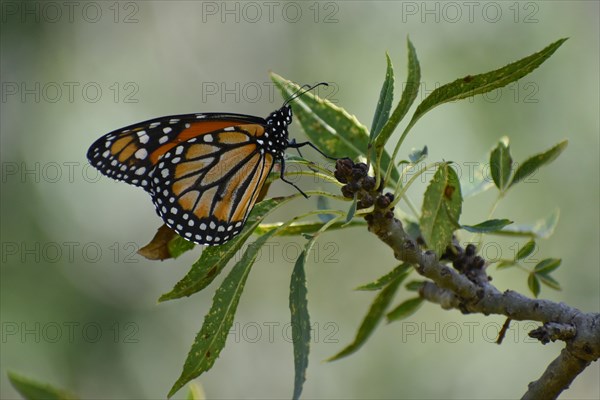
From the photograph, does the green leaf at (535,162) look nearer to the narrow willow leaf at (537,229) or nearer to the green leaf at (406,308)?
the narrow willow leaf at (537,229)

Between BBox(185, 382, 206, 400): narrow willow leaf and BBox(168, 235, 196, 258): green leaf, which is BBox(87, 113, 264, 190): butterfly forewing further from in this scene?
BBox(185, 382, 206, 400): narrow willow leaf

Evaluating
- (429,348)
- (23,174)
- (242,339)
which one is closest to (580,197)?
(429,348)

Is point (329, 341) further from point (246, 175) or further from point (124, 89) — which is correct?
point (246, 175)

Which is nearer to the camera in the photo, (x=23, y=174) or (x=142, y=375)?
(x=23, y=174)

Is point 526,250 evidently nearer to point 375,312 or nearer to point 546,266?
point 546,266

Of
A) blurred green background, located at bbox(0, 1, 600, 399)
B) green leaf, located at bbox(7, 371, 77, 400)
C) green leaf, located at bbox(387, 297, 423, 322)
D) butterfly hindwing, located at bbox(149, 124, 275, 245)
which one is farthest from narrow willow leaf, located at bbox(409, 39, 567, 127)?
blurred green background, located at bbox(0, 1, 600, 399)

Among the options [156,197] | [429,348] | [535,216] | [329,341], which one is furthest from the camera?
[329,341]

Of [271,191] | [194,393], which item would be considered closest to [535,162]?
[194,393]

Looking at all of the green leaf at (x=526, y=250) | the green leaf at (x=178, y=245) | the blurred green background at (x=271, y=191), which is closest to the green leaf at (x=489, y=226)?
the green leaf at (x=526, y=250)
